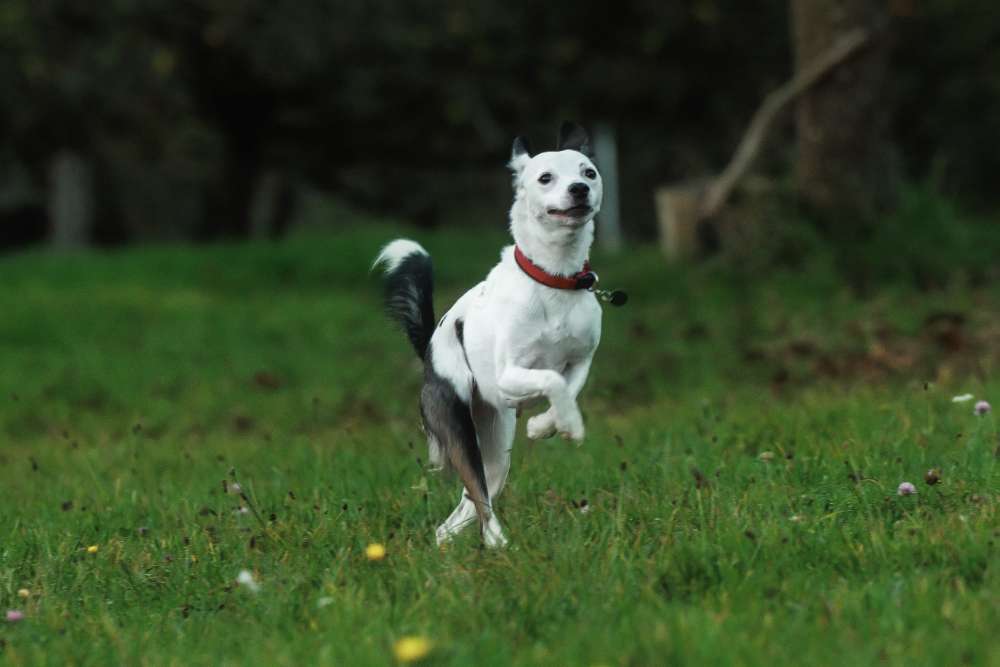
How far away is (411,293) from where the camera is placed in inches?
174

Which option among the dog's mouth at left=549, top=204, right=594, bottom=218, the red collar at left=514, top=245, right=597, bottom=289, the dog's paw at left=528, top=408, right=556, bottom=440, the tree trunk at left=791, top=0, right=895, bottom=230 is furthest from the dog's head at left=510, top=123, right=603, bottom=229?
the tree trunk at left=791, top=0, right=895, bottom=230

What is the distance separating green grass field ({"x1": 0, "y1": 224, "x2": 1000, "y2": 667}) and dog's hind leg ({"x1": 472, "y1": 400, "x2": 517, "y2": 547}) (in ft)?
0.49

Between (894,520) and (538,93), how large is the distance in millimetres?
20178

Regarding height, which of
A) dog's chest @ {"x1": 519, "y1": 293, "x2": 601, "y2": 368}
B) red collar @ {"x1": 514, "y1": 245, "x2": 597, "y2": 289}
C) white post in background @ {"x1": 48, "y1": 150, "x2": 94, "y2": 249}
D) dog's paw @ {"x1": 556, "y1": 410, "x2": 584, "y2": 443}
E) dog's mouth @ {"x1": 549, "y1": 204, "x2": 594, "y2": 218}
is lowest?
white post in background @ {"x1": 48, "y1": 150, "x2": 94, "y2": 249}

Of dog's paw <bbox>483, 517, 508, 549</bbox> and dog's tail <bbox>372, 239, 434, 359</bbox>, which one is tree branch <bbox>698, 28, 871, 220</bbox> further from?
dog's paw <bbox>483, 517, 508, 549</bbox>

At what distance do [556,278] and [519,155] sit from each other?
50 cm

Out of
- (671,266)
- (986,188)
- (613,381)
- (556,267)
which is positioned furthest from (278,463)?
(986,188)

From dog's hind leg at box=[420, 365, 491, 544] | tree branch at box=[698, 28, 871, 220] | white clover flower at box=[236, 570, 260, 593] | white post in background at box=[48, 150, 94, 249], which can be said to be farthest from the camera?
white post in background at box=[48, 150, 94, 249]

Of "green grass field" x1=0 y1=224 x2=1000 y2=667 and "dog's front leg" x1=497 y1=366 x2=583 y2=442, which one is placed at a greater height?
"dog's front leg" x1=497 y1=366 x2=583 y2=442

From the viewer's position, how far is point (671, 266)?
13.1 metres

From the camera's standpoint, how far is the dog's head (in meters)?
3.96

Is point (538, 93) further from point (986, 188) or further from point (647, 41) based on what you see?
point (986, 188)

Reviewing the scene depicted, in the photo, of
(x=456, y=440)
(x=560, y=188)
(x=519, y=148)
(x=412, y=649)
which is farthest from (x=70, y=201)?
(x=412, y=649)

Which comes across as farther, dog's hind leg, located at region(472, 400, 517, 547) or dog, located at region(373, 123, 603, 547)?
dog's hind leg, located at region(472, 400, 517, 547)
